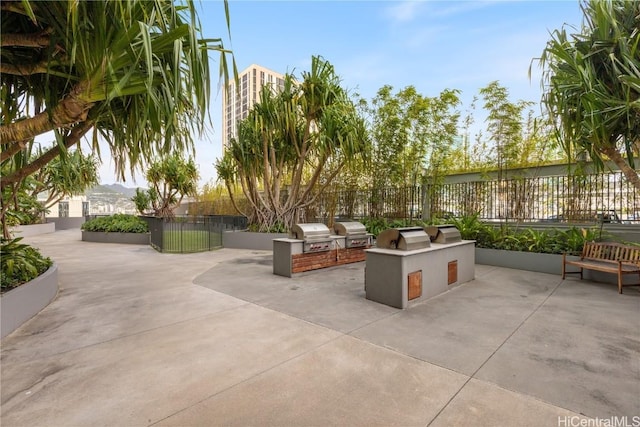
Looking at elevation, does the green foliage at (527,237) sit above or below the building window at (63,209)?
below

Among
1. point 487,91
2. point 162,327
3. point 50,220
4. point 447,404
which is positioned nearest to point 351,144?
point 487,91

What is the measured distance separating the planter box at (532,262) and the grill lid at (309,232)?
12.7 ft

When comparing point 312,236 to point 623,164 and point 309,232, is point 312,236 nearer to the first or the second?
point 309,232

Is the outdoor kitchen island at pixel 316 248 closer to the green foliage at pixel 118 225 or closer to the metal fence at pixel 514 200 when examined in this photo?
the metal fence at pixel 514 200

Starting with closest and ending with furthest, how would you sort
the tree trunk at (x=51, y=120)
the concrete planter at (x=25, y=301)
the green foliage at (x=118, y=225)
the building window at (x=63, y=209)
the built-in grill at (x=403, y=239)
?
the tree trunk at (x=51, y=120)
the concrete planter at (x=25, y=301)
the built-in grill at (x=403, y=239)
the green foliage at (x=118, y=225)
the building window at (x=63, y=209)

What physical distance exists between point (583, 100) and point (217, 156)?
10097 millimetres

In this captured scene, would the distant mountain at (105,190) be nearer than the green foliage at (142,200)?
No

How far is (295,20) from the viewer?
6.43 m

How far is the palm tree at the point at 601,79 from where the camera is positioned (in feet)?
14.5

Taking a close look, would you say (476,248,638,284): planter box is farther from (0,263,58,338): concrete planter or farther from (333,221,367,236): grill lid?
(0,263,58,338): concrete planter

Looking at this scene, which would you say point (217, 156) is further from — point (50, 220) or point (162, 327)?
point (50, 220)

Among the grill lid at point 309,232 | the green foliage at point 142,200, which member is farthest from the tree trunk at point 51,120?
the green foliage at point 142,200

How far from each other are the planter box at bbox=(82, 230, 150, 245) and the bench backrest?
42.6 ft

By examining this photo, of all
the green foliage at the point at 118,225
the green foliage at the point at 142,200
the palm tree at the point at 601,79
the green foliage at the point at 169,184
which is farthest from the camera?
the green foliage at the point at 142,200
